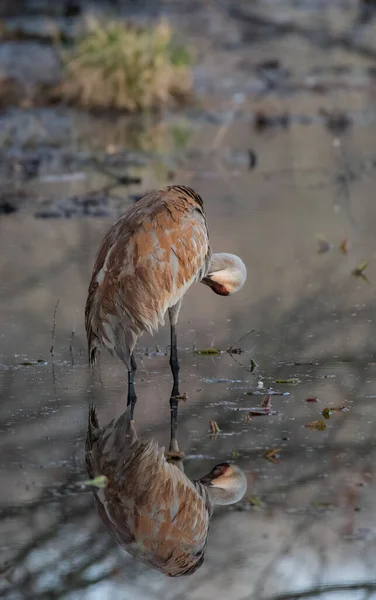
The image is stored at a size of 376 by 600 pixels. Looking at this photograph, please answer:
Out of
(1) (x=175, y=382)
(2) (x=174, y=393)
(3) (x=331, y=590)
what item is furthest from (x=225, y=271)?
(3) (x=331, y=590)

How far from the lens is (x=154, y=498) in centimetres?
555

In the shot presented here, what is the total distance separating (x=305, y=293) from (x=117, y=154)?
766 centimetres

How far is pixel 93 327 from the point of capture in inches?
273

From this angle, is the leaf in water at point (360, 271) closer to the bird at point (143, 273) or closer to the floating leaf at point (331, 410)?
the bird at point (143, 273)

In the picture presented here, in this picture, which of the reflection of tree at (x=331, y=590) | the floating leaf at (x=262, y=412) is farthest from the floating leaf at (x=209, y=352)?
the reflection of tree at (x=331, y=590)

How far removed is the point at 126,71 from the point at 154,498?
1623 centimetres

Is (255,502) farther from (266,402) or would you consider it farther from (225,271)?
(225,271)

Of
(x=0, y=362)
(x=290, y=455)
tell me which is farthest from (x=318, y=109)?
(x=290, y=455)

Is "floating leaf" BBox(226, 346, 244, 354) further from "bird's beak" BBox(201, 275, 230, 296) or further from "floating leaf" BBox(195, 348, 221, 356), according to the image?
"bird's beak" BBox(201, 275, 230, 296)

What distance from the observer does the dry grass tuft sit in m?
21.2

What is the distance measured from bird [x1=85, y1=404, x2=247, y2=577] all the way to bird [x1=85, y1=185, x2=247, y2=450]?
433mm

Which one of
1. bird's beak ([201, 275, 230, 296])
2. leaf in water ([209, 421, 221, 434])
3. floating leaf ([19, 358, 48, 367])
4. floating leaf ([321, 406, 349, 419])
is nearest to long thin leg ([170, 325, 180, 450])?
leaf in water ([209, 421, 221, 434])

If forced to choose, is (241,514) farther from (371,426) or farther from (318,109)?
(318,109)

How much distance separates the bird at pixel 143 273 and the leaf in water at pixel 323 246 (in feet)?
12.9
